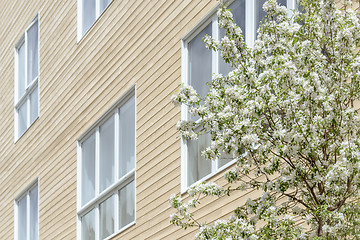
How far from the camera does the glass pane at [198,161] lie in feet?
36.8

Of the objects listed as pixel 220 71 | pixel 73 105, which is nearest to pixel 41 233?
pixel 73 105

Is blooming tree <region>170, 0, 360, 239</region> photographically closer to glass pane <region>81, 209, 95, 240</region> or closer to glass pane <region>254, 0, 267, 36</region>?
glass pane <region>254, 0, 267, 36</region>

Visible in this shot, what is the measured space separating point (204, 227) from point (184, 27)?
5865 millimetres

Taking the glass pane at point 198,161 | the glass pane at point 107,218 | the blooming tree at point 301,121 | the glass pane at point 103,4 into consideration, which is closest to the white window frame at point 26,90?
the glass pane at point 103,4

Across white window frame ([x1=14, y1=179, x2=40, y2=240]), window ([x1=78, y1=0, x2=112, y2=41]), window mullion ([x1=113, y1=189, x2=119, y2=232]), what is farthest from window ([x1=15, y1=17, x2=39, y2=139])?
window mullion ([x1=113, y1=189, x2=119, y2=232])

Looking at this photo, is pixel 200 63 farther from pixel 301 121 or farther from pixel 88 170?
pixel 301 121

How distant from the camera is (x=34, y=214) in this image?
18.3 metres

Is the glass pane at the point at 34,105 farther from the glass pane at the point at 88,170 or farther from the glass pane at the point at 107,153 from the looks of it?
the glass pane at the point at 107,153

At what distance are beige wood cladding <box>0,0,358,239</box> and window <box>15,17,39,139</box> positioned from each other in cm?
29

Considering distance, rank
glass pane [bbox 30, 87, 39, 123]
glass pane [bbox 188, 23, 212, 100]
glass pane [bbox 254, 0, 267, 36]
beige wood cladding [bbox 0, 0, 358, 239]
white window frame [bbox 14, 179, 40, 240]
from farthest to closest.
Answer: glass pane [bbox 30, 87, 39, 123] < white window frame [bbox 14, 179, 40, 240] < beige wood cladding [bbox 0, 0, 358, 239] < glass pane [bbox 188, 23, 212, 100] < glass pane [bbox 254, 0, 267, 36]

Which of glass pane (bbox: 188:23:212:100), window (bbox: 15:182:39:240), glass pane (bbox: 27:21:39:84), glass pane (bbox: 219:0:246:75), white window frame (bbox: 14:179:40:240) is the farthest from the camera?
glass pane (bbox: 27:21:39:84)

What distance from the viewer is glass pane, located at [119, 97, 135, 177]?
45.1ft

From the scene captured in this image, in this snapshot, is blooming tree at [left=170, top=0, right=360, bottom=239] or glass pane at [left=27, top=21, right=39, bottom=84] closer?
blooming tree at [left=170, top=0, right=360, bottom=239]

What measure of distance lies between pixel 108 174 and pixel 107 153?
373 mm
